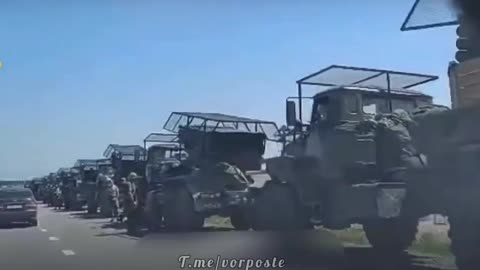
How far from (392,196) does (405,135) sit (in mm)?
978

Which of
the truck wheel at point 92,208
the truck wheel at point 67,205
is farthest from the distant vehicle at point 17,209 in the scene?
the truck wheel at point 67,205

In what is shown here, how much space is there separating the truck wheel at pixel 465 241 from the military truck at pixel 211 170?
853cm

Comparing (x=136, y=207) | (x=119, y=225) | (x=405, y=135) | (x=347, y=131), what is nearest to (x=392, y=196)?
(x=405, y=135)

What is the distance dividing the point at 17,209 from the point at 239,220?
1285 cm

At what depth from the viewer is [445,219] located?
9.30m

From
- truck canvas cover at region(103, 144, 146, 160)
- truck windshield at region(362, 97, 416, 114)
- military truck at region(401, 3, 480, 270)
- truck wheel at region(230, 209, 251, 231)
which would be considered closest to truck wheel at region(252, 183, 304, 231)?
truck wheel at region(230, 209, 251, 231)

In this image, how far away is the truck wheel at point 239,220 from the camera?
1731 cm

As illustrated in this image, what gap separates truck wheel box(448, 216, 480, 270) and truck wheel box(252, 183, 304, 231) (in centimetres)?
555

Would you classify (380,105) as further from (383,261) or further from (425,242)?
(383,261)

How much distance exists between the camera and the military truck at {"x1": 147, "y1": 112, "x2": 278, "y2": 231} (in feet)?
62.0

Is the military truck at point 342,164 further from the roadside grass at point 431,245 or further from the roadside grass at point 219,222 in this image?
the roadside grass at point 219,222

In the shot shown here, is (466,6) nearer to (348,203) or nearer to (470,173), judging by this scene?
(470,173)

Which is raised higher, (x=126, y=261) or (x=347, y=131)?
(x=347, y=131)

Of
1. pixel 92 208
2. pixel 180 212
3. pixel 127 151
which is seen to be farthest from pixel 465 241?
pixel 92 208
